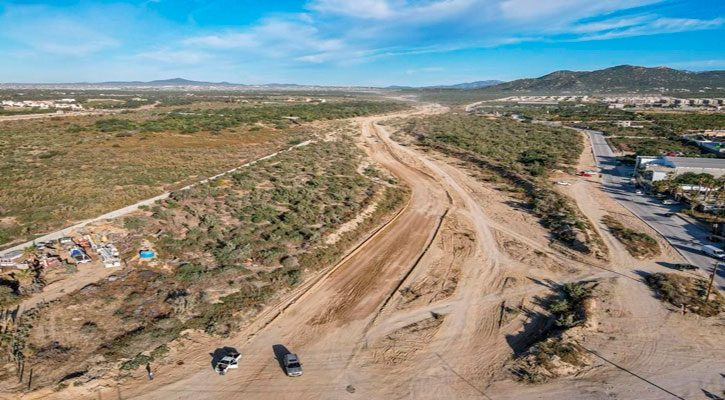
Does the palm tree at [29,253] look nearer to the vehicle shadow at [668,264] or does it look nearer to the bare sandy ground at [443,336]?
the bare sandy ground at [443,336]

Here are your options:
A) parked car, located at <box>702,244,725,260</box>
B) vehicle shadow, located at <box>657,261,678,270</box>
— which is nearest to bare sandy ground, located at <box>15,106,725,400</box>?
vehicle shadow, located at <box>657,261,678,270</box>

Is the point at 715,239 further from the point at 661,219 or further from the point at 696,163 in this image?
the point at 696,163

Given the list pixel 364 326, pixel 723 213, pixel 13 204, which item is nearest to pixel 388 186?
pixel 364 326

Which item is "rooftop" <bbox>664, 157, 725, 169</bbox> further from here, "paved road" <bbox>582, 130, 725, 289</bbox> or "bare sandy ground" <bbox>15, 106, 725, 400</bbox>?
"bare sandy ground" <bbox>15, 106, 725, 400</bbox>

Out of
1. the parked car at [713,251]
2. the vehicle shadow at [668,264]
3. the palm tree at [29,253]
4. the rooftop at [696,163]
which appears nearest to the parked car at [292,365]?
the palm tree at [29,253]

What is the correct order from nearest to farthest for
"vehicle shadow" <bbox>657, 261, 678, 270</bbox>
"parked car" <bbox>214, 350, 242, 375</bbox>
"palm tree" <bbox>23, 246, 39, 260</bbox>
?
1. "parked car" <bbox>214, 350, 242, 375</bbox>
2. "palm tree" <bbox>23, 246, 39, 260</bbox>
3. "vehicle shadow" <bbox>657, 261, 678, 270</bbox>

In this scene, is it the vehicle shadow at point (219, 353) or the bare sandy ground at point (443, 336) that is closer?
the bare sandy ground at point (443, 336)
